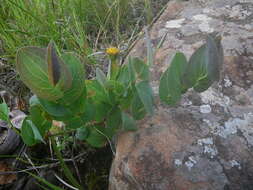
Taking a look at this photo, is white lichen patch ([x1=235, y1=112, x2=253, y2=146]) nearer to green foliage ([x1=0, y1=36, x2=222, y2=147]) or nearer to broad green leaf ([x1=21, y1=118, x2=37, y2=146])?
green foliage ([x1=0, y1=36, x2=222, y2=147])

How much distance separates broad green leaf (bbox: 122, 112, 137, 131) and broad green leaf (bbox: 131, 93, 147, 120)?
19mm

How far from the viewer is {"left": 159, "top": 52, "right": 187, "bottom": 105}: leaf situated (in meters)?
0.96

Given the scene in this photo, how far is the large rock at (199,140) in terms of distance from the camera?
3.22 feet

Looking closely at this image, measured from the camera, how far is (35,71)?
2.98ft

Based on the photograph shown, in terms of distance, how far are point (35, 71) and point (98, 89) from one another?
243 millimetres

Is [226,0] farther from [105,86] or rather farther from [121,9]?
[105,86]

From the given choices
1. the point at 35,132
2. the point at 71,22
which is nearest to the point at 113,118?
the point at 35,132

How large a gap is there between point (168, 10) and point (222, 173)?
966 mm

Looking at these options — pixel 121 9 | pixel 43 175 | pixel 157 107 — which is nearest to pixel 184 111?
pixel 157 107

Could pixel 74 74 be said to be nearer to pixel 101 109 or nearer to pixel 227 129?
pixel 101 109

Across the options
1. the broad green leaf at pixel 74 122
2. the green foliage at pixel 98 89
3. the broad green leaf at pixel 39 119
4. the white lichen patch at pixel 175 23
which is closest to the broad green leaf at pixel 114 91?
the green foliage at pixel 98 89

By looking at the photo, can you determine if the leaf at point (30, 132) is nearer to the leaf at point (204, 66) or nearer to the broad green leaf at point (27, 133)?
the broad green leaf at point (27, 133)

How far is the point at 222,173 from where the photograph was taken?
97 centimetres

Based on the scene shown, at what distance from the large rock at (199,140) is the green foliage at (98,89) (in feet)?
0.30
